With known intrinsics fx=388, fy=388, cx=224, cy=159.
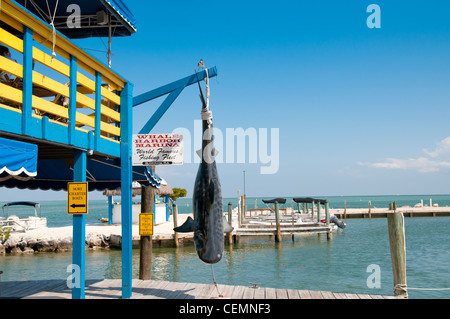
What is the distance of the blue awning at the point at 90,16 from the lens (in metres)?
9.99

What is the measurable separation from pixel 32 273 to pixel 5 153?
62.8 feet

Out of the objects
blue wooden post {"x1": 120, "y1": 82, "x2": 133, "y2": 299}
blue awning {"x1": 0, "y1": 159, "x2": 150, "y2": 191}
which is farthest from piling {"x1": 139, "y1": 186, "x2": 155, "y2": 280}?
blue wooden post {"x1": 120, "y1": 82, "x2": 133, "y2": 299}

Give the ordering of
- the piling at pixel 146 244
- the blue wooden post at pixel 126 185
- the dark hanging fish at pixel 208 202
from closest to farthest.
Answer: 1. the dark hanging fish at pixel 208 202
2. the blue wooden post at pixel 126 185
3. the piling at pixel 146 244

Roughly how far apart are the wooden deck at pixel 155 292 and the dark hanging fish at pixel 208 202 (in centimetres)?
338

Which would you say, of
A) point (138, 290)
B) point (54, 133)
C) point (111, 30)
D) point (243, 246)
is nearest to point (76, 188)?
point (54, 133)

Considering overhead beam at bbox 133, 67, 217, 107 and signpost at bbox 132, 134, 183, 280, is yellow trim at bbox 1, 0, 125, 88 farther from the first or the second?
signpost at bbox 132, 134, 183, 280

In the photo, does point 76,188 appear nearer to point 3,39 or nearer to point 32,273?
point 3,39

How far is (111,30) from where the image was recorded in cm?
1101

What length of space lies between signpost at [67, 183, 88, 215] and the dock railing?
89 centimetres

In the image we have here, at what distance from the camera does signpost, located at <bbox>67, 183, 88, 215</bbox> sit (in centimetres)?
767

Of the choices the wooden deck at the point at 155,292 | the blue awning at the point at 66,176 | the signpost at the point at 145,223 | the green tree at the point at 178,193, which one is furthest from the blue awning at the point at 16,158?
the green tree at the point at 178,193

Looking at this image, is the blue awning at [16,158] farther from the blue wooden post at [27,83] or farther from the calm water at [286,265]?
the calm water at [286,265]
